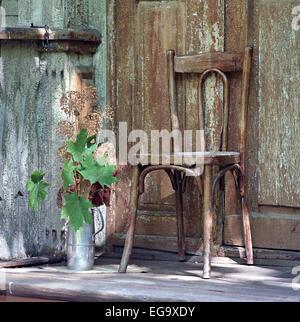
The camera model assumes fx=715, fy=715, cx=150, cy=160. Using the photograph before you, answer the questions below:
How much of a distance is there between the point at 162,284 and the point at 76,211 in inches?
21.0

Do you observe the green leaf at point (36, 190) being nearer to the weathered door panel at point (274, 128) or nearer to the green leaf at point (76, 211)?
the green leaf at point (76, 211)

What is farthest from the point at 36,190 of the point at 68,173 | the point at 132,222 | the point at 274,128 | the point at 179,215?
the point at 274,128

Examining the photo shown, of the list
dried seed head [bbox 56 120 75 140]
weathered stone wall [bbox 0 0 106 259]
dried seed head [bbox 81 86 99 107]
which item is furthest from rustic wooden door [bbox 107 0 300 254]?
dried seed head [bbox 56 120 75 140]

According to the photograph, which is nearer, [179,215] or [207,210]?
[207,210]

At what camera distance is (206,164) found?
3.12 m

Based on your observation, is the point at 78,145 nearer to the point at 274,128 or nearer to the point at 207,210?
the point at 207,210

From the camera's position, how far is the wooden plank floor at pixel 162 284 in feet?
9.21

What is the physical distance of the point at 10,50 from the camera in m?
3.81

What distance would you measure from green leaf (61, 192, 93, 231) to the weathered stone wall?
19.3 inches

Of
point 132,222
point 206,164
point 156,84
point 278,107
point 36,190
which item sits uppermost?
point 156,84

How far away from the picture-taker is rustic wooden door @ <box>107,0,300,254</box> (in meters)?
3.47

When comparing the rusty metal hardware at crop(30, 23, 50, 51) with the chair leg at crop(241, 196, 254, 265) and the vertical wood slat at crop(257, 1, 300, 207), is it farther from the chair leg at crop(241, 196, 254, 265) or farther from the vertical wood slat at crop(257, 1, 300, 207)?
the chair leg at crop(241, 196, 254, 265)
